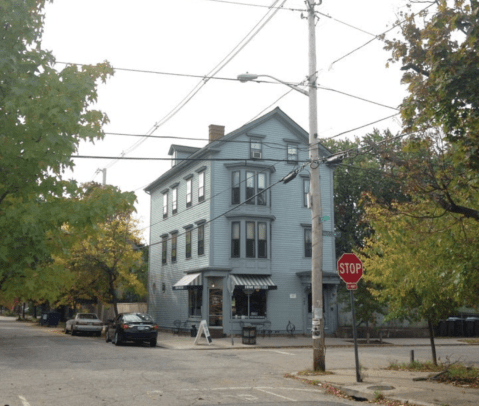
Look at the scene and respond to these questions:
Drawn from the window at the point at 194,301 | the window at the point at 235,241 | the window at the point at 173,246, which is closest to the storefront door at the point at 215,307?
the window at the point at 194,301

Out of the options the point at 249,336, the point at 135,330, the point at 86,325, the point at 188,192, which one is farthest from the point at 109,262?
the point at 249,336

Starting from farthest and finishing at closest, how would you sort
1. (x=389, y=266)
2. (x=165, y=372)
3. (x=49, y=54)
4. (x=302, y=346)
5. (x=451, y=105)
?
(x=302, y=346)
(x=389, y=266)
(x=165, y=372)
(x=451, y=105)
(x=49, y=54)

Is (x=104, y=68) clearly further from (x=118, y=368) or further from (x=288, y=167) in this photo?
(x=288, y=167)

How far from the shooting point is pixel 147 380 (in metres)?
14.4

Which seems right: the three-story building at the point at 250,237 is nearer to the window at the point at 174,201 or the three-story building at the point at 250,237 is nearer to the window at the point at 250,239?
the window at the point at 250,239

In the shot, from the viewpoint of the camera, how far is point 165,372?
1636cm

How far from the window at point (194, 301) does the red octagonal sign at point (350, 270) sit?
22.2 meters

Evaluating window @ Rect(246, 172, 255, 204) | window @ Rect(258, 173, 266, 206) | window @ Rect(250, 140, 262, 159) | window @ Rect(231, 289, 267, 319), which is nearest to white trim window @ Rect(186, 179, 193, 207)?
window @ Rect(246, 172, 255, 204)

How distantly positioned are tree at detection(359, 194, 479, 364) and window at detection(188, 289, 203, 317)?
18.7 meters

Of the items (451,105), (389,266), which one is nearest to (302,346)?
(389,266)

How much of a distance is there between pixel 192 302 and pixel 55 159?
3057 centimetres

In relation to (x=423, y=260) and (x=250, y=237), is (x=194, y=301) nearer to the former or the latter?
(x=250, y=237)

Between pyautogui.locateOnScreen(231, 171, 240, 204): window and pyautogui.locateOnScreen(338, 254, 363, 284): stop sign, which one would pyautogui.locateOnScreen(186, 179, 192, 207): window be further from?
pyautogui.locateOnScreen(338, 254, 363, 284): stop sign

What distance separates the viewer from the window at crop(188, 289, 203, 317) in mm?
36406
